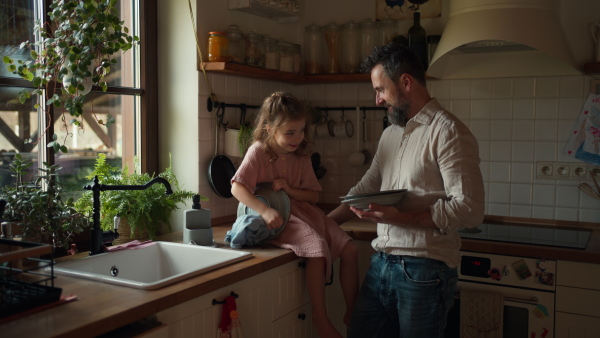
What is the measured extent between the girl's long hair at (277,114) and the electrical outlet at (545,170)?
1.26 meters

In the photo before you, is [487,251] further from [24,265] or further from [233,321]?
[24,265]

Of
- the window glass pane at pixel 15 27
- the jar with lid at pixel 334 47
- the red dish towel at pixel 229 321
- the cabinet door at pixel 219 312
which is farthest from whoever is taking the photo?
the jar with lid at pixel 334 47

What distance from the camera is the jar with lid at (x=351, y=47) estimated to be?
10.9ft

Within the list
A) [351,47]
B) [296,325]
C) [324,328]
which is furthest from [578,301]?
[351,47]

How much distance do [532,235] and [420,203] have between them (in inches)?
35.6

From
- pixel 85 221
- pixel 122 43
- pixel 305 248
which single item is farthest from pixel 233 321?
pixel 122 43

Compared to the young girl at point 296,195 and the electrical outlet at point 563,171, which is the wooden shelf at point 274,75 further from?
the electrical outlet at point 563,171

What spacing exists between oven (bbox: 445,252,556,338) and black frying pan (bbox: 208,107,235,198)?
111 centimetres

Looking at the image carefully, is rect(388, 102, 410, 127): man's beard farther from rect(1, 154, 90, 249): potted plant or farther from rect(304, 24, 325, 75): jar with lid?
rect(304, 24, 325, 75): jar with lid

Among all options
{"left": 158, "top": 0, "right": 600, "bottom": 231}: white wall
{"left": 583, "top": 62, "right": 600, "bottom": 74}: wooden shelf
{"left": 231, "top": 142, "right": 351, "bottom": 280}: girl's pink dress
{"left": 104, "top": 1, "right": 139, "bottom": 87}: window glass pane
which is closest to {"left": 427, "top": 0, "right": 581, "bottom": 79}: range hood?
{"left": 583, "top": 62, "right": 600, "bottom": 74}: wooden shelf

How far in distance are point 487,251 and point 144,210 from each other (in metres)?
1.42

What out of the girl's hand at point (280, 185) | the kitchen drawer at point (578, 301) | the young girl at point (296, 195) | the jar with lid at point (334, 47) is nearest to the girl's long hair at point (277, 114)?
the young girl at point (296, 195)

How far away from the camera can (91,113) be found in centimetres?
259

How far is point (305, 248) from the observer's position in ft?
7.75
